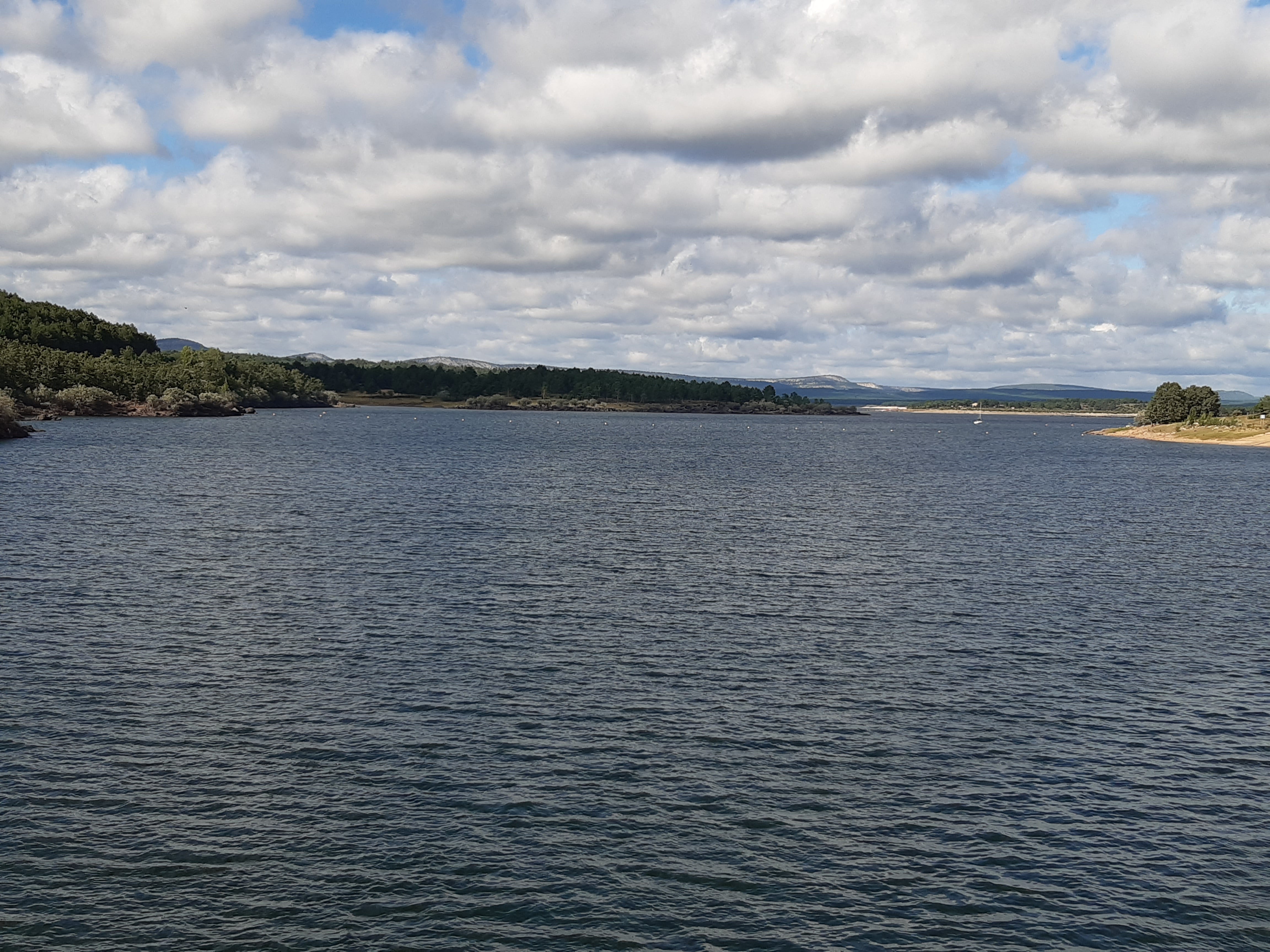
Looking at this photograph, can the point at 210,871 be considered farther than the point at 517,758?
No

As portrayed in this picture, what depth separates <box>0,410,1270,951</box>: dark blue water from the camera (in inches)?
1027

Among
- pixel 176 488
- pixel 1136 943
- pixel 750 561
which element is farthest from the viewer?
pixel 176 488

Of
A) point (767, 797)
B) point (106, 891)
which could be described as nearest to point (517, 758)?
point (767, 797)

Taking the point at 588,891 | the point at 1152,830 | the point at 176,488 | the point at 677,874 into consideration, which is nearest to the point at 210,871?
the point at 588,891

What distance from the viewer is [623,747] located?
36.5 m

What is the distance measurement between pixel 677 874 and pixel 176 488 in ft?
327


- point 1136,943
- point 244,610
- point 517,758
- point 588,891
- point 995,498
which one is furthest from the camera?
point 995,498

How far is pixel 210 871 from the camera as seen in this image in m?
27.3

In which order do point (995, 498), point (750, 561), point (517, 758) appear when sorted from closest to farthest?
point (517, 758) → point (750, 561) → point (995, 498)

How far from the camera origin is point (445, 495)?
373 feet

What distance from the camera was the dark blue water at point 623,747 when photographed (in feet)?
85.6

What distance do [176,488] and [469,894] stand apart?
98126mm

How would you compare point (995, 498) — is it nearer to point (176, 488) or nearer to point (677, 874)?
point (176, 488)

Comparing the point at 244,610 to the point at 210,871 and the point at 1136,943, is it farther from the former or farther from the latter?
the point at 1136,943
